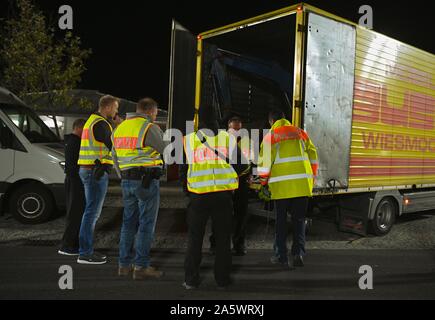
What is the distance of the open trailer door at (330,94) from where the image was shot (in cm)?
593

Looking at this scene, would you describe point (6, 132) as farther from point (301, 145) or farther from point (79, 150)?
point (301, 145)

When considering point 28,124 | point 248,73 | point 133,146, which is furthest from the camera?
point 248,73

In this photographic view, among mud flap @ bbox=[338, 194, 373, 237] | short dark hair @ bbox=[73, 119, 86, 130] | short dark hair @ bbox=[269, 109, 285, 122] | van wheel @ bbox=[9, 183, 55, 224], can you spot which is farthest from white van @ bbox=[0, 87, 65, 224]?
mud flap @ bbox=[338, 194, 373, 237]

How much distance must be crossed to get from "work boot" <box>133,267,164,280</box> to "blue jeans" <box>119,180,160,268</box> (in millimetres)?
44

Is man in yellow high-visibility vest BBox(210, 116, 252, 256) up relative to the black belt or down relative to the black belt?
down

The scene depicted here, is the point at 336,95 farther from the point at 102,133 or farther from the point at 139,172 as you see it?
the point at 102,133

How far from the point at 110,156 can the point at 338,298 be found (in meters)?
3.02

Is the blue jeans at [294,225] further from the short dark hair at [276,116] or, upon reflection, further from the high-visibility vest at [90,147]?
the high-visibility vest at [90,147]

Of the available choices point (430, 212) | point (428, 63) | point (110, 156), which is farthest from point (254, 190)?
point (430, 212)

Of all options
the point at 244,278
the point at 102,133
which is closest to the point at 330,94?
the point at 244,278

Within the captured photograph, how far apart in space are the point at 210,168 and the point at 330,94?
2.54 metres

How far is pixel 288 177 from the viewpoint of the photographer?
5.27 metres

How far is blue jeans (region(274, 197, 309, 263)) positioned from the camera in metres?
5.31

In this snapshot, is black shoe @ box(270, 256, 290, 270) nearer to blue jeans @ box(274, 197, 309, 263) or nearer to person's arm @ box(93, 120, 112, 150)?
blue jeans @ box(274, 197, 309, 263)
